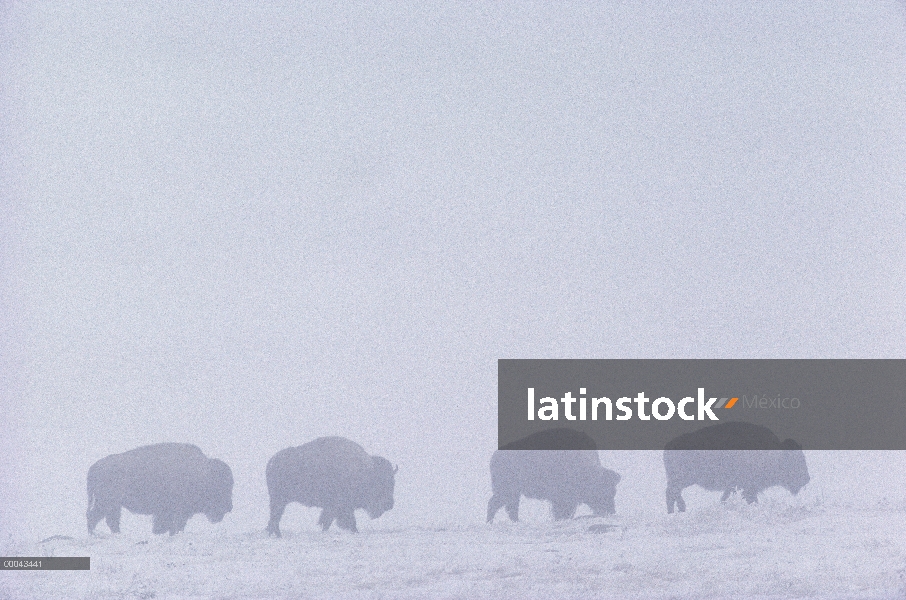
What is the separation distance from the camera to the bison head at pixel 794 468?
120 inches

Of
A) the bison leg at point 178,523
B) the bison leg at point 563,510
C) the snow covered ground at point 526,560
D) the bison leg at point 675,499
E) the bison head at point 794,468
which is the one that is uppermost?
the bison head at point 794,468

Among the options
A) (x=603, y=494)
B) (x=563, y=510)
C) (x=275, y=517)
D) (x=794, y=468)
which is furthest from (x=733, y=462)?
(x=275, y=517)

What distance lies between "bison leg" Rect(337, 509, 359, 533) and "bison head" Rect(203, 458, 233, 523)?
356 millimetres

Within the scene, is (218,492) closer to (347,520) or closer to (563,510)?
(347,520)

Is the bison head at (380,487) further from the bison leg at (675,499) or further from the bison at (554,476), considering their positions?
the bison leg at (675,499)

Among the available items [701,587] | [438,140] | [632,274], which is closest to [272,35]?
[438,140]

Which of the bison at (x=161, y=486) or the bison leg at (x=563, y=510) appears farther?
the bison leg at (x=563, y=510)

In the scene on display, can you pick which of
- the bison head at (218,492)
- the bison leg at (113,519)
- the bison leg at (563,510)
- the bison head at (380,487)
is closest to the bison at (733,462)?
the bison leg at (563,510)

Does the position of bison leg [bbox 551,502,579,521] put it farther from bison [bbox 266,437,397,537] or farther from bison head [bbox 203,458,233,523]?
bison head [bbox 203,458,233,523]

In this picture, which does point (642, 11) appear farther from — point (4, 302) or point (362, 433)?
point (4, 302)

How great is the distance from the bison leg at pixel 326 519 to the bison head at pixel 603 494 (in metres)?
0.84

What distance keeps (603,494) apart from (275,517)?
1.08 m

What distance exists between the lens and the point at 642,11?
3203mm

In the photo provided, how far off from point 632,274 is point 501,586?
44.3 inches
